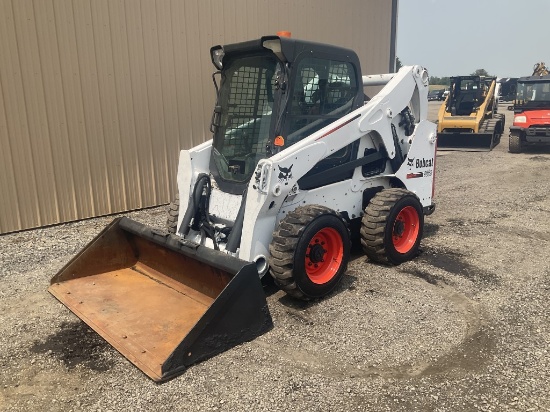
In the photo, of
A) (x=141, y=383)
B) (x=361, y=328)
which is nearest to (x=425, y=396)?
(x=361, y=328)

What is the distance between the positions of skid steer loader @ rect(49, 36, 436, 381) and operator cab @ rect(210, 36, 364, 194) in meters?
0.01

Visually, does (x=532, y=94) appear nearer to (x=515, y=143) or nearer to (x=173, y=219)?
(x=515, y=143)

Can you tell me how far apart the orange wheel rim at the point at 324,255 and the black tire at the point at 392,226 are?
0.61 meters

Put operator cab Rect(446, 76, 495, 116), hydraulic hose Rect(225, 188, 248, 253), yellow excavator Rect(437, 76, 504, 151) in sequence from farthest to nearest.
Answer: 1. operator cab Rect(446, 76, 495, 116)
2. yellow excavator Rect(437, 76, 504, 151)
3. hydraulic hose Rect(225, 188, 248, 253)

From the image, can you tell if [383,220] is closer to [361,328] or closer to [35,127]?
[361,328]

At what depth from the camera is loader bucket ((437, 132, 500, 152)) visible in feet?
47.6

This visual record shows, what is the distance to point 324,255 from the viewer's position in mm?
4410

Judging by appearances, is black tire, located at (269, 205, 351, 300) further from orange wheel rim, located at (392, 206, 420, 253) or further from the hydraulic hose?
orange wheel rim, located at (392, 206, 420, 253)

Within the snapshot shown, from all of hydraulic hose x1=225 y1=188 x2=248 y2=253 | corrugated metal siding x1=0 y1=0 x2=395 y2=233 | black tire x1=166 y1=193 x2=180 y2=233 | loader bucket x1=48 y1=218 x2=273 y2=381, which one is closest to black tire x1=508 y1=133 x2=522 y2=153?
corrugated metal siding x1=0 y1=0 x2=395 y2=233

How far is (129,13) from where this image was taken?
7.41 metres

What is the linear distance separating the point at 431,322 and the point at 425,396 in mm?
1054

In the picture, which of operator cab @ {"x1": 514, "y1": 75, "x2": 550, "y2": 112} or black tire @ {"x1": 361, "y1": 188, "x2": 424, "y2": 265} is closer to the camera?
black tire @ {"x1": 361, "y1": 188, "x2": 424, "y2": 265}

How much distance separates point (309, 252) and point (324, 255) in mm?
265

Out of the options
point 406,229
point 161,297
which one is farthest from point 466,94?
point 161,297
